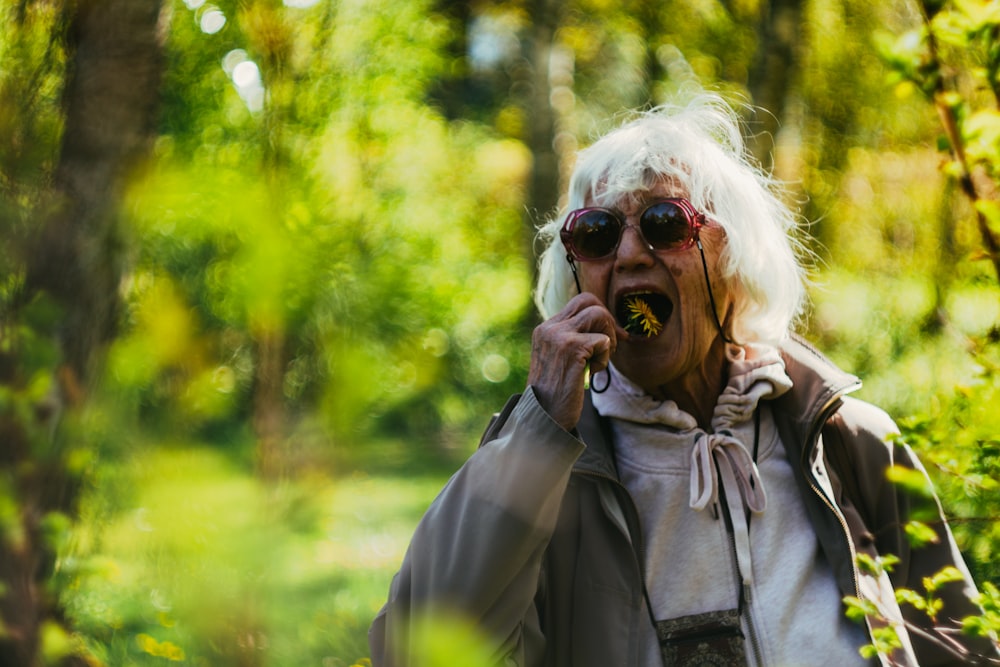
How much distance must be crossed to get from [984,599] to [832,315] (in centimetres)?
630

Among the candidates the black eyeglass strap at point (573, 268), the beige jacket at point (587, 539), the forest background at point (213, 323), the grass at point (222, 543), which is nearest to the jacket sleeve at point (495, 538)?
the beige jacket at point (587, 539)

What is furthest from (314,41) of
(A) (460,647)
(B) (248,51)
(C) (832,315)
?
(C) (832,315)

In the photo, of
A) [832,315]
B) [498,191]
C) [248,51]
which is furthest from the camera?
[498,191]

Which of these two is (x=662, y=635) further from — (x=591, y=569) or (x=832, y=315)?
(x=832, y=315)

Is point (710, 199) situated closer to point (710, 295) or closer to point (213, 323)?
point (710, 295)

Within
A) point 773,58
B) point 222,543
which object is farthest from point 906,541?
point 773,58

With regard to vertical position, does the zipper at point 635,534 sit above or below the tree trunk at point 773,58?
below

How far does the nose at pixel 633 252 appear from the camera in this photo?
7.55 ft

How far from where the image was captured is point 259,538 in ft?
3.26

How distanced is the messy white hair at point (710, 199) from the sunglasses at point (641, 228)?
0.06m

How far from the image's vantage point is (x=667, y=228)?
7.54ft

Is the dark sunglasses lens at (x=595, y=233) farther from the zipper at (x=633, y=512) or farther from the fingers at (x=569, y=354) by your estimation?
the zipper at (x=633, y=512)

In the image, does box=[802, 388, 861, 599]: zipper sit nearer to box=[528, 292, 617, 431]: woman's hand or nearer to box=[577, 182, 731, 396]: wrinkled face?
box=[577, 182, 731, 396]: wrinkled face

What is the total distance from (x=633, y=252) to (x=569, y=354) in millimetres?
404
